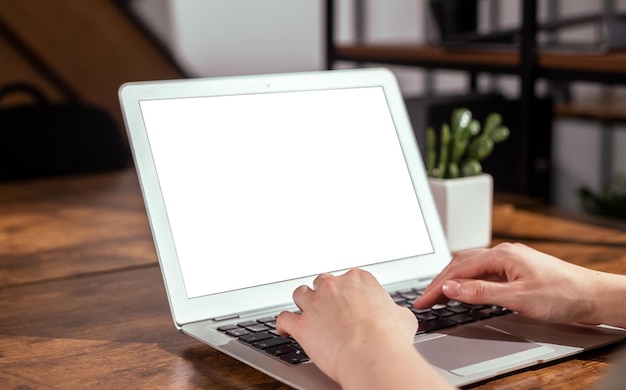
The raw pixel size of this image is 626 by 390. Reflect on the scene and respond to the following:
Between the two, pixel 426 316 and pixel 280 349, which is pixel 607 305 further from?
pixel 280 349

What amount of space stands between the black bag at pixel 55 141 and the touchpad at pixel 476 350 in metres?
1.48

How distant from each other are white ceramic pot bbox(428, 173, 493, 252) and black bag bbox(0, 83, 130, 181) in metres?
1.14

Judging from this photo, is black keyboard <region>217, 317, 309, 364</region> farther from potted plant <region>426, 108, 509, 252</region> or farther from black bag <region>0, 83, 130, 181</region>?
black bag <region>0, 83, 130, 181</region>

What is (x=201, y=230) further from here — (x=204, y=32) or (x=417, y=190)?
(x=204, y=32)

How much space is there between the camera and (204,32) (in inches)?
138

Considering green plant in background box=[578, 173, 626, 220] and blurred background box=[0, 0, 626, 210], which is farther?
blurred background box=[0, 0, 626, 210]

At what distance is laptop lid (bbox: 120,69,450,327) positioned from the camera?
37.6 inches

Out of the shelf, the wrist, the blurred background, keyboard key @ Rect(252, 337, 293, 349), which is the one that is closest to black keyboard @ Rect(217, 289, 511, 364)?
keyboard key @ Rect(252, 337, 293, 349)

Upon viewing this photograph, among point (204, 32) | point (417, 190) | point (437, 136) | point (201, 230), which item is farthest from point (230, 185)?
point (204, 32)

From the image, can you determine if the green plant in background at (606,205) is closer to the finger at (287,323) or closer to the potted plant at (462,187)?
the potted plant at (462,187)

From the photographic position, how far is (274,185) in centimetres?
104

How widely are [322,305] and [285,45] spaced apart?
3.04m

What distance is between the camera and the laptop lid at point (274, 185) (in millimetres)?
955

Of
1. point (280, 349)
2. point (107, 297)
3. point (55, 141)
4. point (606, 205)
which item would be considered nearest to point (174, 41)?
point (55, 141)
